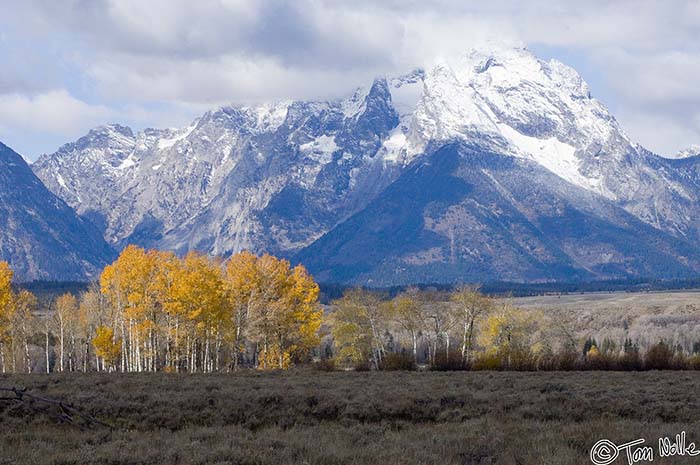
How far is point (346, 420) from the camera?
24062mm

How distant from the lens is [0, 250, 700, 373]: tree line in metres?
56.2

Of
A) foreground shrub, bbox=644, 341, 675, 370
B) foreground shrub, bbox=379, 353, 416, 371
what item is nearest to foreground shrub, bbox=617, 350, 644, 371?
foreground shrub, bbox=644, 341, 675, 370

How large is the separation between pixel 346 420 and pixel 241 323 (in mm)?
43796

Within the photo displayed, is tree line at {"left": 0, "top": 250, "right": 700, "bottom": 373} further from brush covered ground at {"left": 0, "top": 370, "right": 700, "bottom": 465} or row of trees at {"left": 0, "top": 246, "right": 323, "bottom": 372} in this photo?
brush covered ground at {"left": 0, "top": 370, "right": 700, "bottom": 465}

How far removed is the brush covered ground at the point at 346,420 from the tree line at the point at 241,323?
18494mm

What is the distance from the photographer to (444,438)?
18.9 metres

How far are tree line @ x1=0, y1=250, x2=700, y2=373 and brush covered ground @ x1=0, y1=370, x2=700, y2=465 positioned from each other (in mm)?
18494

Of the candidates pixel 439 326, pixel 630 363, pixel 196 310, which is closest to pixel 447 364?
pixel 630 363

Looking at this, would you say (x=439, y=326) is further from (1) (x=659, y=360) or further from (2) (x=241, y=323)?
(1) (x=659, y=360)

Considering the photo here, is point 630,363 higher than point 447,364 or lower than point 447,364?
lower

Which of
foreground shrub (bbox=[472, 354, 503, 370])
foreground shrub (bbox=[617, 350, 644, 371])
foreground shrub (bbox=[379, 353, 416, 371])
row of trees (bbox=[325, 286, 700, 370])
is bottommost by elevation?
foreground shrub (bbox=[617, 350, 644, 371])

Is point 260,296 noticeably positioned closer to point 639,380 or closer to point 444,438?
point 639,380

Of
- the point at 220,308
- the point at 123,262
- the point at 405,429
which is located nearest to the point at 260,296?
the point at 220,308

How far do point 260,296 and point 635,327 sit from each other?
383ft
